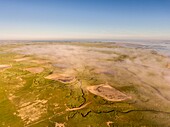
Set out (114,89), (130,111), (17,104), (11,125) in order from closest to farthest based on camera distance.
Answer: (11,125)
(130,111)
(17,104)
(114,89)

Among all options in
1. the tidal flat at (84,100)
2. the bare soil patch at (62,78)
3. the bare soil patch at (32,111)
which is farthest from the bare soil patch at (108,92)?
the bare soil patch at (32,111)

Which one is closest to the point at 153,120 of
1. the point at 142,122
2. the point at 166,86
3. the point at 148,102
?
the point at 142,122

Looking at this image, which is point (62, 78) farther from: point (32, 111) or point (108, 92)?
point (32, 111)

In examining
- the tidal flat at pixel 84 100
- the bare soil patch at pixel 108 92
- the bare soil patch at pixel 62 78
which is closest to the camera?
the tidal flat at pixel 84 100

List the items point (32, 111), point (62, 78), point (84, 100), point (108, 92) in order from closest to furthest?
1. point (32, 111)
2. point (84, 100)
3. point (108, 92)
4. point (62, 78)

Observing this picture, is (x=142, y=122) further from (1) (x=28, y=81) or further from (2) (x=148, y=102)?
(1) (x=28, y=81)

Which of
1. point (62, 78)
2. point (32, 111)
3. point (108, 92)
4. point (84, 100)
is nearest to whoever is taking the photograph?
point (32, 111)

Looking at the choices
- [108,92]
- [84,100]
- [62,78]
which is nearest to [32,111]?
[84,100]

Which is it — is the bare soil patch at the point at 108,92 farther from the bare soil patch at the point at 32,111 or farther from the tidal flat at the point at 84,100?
the bare soil patch at the point at 32,111
